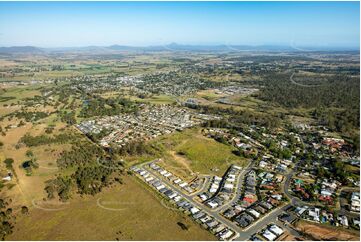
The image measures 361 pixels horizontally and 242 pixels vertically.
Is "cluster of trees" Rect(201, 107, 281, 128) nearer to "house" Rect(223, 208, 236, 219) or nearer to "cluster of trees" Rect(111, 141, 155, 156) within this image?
"cluster of trees" Rect(111, 141, 155, 156)

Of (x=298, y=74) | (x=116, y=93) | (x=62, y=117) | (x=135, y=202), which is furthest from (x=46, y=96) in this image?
(x=298, y=74)

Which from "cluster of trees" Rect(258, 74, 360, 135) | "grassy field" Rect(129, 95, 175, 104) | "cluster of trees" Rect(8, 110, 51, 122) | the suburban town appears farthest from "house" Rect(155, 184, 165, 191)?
"grassy field" Rect(129, 95, 175, 104)

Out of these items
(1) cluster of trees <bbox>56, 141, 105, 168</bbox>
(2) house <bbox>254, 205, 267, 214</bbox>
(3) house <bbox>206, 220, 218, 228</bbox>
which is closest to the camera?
(3) house <bbox>206, 220, 218, 228</bbox>

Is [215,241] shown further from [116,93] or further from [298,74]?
[298,74]

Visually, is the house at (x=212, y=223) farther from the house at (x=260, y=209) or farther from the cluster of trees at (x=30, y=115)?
the cluster of trees at (x=30, y=115)

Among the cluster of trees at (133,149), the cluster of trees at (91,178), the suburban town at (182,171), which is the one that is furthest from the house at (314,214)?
the cluster of trees at (133,149)
